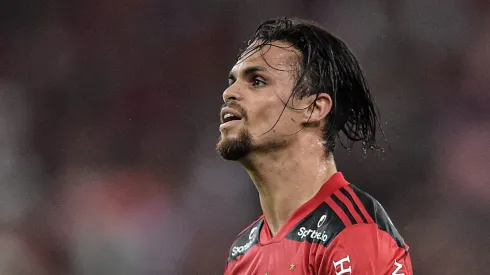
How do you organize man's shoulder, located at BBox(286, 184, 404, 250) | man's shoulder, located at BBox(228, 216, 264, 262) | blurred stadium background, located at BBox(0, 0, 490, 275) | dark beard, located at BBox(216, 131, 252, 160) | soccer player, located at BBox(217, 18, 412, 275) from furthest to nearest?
blurred stadium background, located at BBox(0, 0, 490, 275) → man's shoulder, located at BBox(228, 216, 264, 262) → dark beard, located at BBox(216, 131, 252, 160) → soccer player, located at BBox(217, 18, 412, 275) → man's shoulder, located at BBox(286, 184, 404, 250)

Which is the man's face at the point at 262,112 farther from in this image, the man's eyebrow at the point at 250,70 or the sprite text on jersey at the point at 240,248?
the sprite text on jersey at the point at 240,248

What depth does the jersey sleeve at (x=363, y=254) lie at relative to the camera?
8.02 ft

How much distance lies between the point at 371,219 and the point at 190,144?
4.36 meters

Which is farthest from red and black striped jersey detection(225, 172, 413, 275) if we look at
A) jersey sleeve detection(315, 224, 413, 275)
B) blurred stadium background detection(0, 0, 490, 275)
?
blurred stadium background detection(0, 0, 490, 275)

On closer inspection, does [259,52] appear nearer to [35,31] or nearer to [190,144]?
[190,144]

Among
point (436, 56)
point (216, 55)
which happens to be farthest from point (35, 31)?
point (436, 56)

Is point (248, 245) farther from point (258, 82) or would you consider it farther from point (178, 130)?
point (178, 130)

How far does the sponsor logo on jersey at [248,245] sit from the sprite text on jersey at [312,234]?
447mm

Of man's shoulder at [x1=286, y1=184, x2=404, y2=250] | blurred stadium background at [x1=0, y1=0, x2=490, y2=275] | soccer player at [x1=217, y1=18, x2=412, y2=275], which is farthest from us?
blurred stadium background at [x1=0, y1=0, x2=490, y2=275]

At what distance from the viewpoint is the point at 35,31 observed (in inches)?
289

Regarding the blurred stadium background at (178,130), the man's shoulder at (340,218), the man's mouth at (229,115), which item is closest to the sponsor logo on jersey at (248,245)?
the man's shoulder at (340,218)

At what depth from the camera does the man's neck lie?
2.97m

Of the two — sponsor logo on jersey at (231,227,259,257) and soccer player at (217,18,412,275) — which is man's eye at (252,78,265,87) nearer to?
soccer player at (217,18,412,275)

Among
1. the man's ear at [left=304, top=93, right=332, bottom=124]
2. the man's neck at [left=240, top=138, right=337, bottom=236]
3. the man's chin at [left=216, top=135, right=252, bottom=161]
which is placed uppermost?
the man's ear at [left=304, top=93, right=332, bottom=124]
